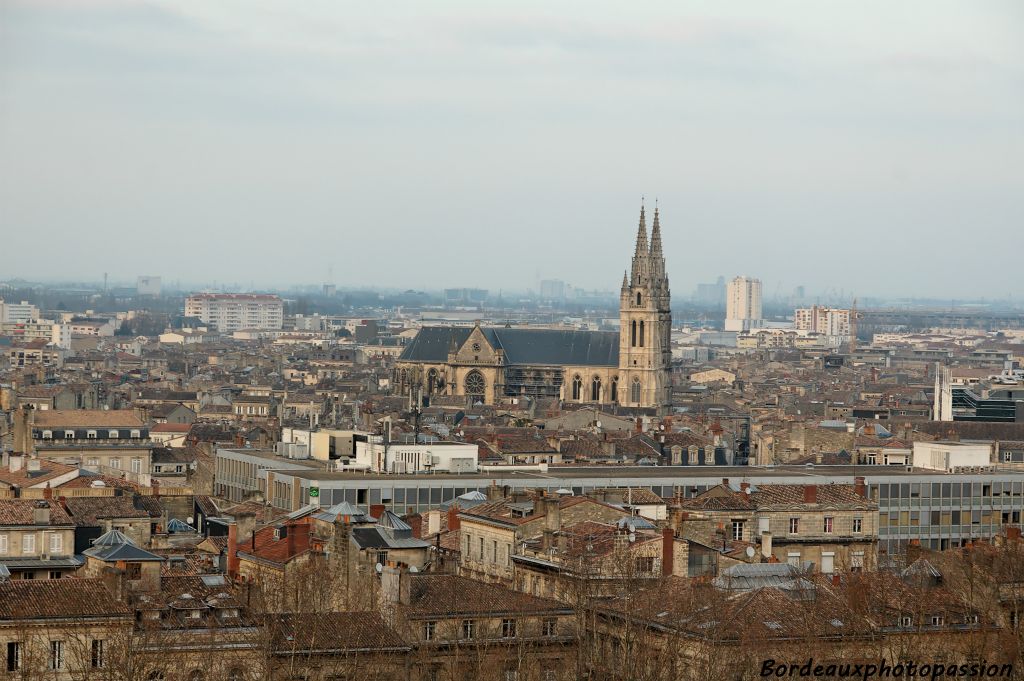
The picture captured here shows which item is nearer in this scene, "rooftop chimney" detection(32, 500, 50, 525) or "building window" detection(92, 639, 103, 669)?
"building window" detection(92, 639, 103, 669)

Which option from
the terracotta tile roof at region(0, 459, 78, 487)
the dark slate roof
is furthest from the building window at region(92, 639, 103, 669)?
the dark slate roof

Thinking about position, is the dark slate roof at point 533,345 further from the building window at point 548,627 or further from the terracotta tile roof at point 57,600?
the terracotta tile roof at point 57,600

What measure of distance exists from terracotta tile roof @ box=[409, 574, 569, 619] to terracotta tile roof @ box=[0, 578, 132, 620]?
539 cm

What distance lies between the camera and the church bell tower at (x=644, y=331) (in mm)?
174625

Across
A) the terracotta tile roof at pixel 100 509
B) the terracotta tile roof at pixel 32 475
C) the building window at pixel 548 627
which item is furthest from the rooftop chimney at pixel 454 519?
the terracotta tile roof at pixel 32 475

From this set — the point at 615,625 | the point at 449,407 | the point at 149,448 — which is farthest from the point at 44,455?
the point at 449,407

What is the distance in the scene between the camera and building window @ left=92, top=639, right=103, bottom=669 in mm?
39388

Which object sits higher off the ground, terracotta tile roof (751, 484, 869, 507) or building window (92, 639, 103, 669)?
terracotta tile roof (751, 484, 869, 507)

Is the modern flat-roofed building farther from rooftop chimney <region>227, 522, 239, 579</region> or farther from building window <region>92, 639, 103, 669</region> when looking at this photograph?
building window <region>92, 639, 103, 669</region>

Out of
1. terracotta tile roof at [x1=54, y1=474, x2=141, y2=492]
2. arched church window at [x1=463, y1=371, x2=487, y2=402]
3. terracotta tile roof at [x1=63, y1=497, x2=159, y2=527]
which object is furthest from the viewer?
arched church window at [x1=463, y1=371, x2=487, y2=402]

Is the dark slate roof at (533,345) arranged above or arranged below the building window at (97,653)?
below

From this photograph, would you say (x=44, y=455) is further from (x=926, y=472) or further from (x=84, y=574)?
(x=84, y=574)

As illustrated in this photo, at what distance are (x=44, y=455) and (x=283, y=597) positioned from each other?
4807cm

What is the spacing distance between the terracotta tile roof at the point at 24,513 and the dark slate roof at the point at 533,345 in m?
127
